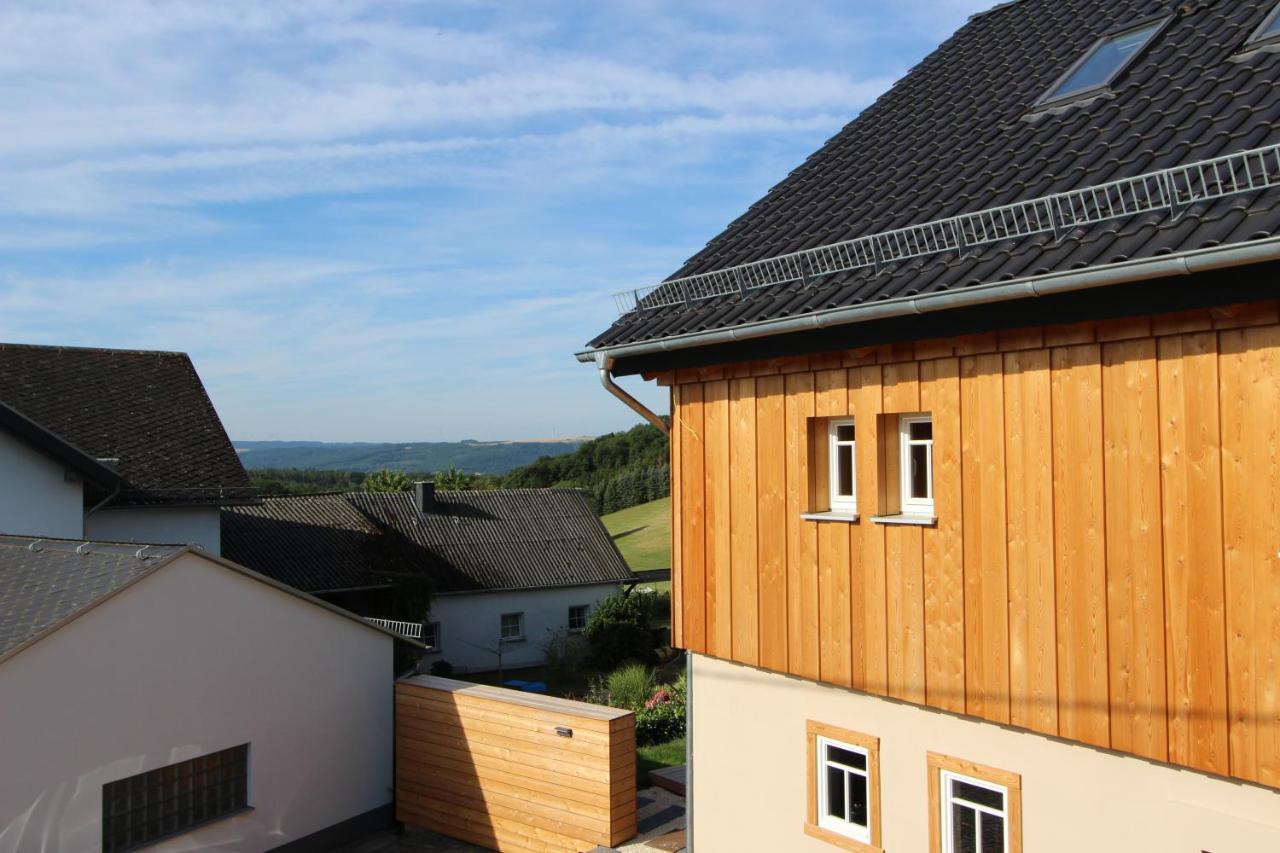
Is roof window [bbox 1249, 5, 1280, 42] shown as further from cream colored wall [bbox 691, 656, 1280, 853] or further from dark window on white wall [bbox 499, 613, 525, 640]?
dark window on white wall [bbox 499, 613, 525, 640]

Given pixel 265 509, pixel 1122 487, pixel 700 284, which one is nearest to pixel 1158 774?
pixel 1122 487

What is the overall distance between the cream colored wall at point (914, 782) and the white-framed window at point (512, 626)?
20.5 metres

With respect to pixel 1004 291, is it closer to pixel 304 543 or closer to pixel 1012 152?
pixel 1012 152

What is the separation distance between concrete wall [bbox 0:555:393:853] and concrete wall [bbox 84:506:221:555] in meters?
5.49

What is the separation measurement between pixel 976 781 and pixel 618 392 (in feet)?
13.4

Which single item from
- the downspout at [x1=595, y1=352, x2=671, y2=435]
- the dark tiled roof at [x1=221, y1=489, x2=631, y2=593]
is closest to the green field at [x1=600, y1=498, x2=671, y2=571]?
the dark tiled roof at [x1=221, y1=489, x2=631, y2=593]

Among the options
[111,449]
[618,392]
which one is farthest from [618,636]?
[618,392]

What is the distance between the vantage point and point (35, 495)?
1539 centimetres

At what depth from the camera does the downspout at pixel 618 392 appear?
8398 mm

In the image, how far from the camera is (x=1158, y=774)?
5.46 meters

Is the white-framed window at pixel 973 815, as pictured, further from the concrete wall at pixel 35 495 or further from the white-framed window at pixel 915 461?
the concrete wall at pixel 35 495

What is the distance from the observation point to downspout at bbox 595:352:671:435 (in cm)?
840

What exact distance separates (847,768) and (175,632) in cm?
774

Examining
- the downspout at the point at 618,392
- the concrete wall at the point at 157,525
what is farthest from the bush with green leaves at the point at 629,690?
the downspout at the point at 618,392
